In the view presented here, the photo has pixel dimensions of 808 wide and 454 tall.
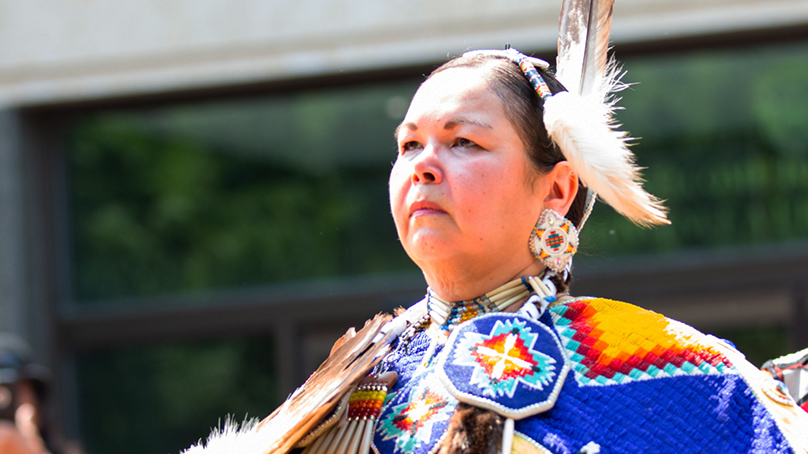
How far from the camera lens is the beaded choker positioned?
1550mm

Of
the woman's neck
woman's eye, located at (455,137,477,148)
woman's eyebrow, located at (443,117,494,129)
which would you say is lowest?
the woman's neck

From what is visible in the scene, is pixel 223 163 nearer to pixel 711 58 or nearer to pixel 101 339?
pixel 101 339

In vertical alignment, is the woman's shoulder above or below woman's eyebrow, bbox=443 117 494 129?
below

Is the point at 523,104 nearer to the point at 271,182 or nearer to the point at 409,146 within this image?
the point at 409,146

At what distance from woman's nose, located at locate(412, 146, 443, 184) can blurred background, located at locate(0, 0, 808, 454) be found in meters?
3.48

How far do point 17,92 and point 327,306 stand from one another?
95.9 inches

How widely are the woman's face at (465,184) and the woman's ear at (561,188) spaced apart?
3 centimetres

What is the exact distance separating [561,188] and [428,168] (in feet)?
0.88

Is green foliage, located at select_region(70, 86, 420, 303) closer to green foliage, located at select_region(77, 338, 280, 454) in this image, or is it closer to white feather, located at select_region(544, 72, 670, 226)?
green foliage, located at select_region(77, 338, 280, 454)

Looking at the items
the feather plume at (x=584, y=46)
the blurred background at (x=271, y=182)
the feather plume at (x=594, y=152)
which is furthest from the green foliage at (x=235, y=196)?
the feather plume at (x=594, y=152)

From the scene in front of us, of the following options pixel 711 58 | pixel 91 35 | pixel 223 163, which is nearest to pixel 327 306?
pixel 223 163

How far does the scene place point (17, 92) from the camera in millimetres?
5699

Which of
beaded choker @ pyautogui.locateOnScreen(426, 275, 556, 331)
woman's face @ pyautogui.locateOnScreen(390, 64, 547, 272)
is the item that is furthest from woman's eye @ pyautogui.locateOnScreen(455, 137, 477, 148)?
beaded choker @ pyautogui.locateOnScreen(426, 275, 556, 331)

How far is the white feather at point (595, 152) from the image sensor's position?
1.49m
